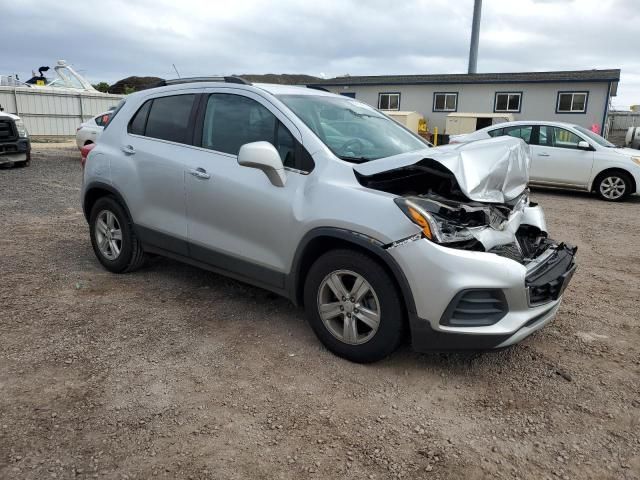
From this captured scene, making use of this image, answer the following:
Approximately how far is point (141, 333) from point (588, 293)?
394 centimetres

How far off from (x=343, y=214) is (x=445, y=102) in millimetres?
25147

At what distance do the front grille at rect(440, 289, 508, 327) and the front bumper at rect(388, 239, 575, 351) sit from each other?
0.04 ft

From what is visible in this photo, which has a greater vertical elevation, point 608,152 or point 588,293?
point 608,152

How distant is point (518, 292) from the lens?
2.92 m

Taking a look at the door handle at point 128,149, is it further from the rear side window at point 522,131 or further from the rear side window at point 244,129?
the rear side window at point 522,131

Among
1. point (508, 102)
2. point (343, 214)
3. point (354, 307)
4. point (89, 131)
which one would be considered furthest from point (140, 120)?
point (508, 102)

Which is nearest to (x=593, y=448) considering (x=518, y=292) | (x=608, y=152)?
(x=518, y=292)

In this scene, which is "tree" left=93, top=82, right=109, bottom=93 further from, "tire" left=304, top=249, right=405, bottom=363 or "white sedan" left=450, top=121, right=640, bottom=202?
"tire" left=304, top=249, right=405, bottom=363

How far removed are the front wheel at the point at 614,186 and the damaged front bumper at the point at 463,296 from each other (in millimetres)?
8628

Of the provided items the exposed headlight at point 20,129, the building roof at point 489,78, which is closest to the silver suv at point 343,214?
the exposed headlight at point 20,129

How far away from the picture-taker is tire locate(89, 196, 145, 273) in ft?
15.4

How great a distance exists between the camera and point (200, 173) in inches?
154

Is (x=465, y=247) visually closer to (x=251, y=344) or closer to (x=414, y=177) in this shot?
(x=414, y=177)

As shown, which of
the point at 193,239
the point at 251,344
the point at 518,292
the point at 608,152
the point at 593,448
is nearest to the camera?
the point at 593,448
